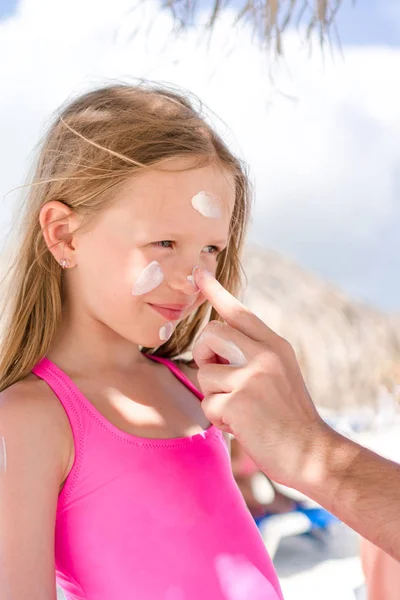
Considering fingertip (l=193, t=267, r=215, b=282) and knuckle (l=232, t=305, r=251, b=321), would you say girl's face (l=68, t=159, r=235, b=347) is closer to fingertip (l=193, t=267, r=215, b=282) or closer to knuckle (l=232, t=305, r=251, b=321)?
fingertip (l=193, t=267, r=215, b=282)

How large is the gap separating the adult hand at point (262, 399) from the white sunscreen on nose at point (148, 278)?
0.46 feet

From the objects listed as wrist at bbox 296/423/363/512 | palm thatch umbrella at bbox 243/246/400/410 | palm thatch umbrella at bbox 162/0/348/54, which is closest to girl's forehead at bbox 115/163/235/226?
wrist at bbox 296/423/363/512

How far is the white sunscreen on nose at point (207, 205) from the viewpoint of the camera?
3.80 feet

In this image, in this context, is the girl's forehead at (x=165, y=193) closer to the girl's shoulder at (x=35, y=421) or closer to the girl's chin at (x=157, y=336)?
the girl's chin at (x=157, y=336)

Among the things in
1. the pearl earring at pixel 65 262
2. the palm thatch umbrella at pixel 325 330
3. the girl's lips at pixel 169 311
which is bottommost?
the palm thatch umbrella at pixel 325 330

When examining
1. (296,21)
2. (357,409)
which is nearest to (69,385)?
(296,21)

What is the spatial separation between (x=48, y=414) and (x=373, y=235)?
5831 millimetres

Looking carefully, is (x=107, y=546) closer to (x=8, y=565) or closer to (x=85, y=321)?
(x=8, y=565)

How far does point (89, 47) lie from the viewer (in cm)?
420

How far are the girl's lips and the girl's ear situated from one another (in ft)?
0.51

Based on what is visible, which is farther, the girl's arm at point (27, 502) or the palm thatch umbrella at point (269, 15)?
the palm thatch umbrella at point (269, 15)

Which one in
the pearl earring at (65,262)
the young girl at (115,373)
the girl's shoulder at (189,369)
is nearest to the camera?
the young girl at (115,373)

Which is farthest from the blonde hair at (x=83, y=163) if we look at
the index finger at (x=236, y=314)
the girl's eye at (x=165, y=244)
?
the index finger at (x=236, y=314)

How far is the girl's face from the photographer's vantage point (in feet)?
3.73
